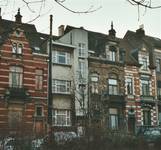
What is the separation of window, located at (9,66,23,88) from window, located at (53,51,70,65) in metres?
4.35

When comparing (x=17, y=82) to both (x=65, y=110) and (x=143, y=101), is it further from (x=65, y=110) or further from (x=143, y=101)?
(x=143, y=101)

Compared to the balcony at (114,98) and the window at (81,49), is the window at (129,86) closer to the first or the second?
the balcony at (114,98)

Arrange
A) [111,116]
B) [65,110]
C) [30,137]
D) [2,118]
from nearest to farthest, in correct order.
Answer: [30,137]
[2,118]
[65,110]
[111,116]

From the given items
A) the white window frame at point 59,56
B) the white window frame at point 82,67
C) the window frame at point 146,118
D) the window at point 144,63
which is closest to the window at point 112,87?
the white window frame at point 82,67

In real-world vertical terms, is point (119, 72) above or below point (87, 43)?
below

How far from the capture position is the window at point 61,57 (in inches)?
1622

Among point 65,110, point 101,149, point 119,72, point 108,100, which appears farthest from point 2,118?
point 101,149

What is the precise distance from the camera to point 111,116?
44125 millimetres

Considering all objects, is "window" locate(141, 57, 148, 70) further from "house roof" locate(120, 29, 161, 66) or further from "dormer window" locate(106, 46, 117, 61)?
"dormer window" locate(106, 46, 117, 61)

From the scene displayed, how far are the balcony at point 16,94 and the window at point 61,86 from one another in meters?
3.53

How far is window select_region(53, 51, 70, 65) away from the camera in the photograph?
135ft

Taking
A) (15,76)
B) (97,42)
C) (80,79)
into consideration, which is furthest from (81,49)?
(15,76)

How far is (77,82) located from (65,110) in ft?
11.1

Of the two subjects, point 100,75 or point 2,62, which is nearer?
point 2,62
